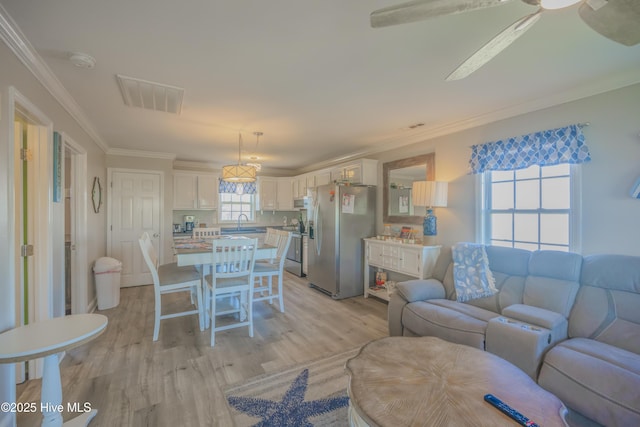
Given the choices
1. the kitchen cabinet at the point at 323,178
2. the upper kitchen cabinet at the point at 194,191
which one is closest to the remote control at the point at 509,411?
the kitchen cabinet at the point at 323,178

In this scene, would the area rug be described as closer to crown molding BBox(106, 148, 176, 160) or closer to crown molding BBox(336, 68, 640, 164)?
crown molding BBox(336, 68, 640, 164)

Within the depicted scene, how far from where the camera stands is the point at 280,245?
395 centimetres

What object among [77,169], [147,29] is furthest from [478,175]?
[77,169]

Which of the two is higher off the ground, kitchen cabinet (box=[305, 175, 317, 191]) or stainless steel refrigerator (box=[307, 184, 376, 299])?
kitchen cabinet (box=[305, 175, 317, 191])

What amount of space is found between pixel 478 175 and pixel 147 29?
10.8ft

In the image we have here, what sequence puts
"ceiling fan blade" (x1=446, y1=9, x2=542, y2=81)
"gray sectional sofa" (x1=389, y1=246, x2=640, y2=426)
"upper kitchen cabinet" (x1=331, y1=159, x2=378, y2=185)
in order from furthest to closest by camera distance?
1. "upper kitchen cabinet" (x1=331, y1=159, x2=378, y2=185)
2. "gray sectional sofa" (x1=389, y1=246, x2=640, y2=426)
3. "ceiling fan blade" (x1=446, y1=9, x2=542, y2=81)

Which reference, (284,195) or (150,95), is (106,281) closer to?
(150,95)

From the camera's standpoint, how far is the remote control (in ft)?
3.50

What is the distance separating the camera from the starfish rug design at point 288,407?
1759mm

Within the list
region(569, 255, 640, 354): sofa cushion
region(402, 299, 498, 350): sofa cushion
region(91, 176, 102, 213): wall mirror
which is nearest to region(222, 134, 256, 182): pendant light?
region(91, 176, 102, 213): wall mirror

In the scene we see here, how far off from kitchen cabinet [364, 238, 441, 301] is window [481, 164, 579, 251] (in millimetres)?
670

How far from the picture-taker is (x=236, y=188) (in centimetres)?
640

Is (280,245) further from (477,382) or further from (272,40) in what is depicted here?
(477,382)

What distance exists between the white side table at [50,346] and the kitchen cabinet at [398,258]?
3.07 metres
